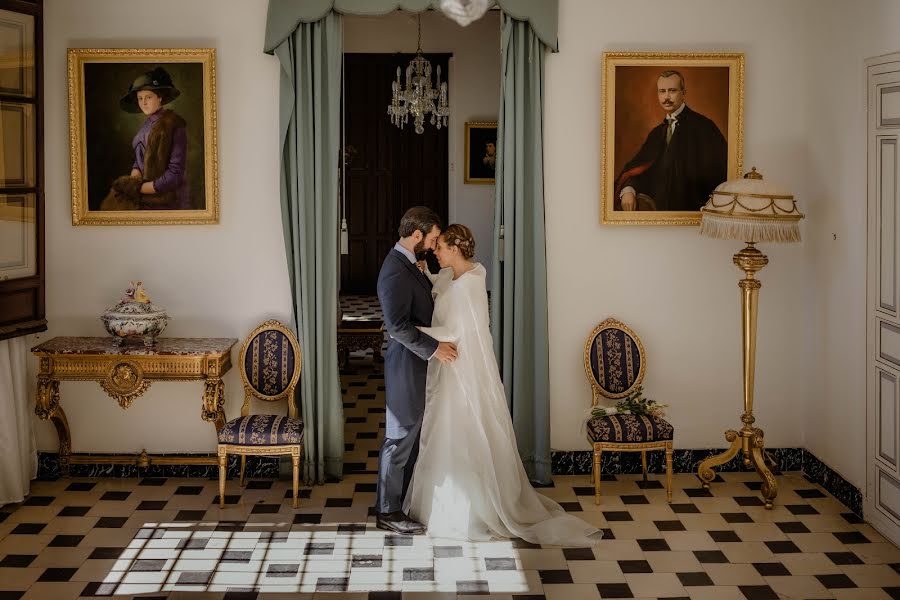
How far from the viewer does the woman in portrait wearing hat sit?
22.9 feet

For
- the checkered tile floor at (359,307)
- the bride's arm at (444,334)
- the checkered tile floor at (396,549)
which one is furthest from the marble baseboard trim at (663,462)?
the checkered tile floor at (359,307)

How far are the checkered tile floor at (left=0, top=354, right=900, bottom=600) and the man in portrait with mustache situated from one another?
75.9 inches

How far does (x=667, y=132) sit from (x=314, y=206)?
8.01 ft

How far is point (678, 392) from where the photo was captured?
24.1 feet

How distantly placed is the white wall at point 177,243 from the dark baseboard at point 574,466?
5.7 inches

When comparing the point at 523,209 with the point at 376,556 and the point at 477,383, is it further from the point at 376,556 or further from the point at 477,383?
the point at 376,556

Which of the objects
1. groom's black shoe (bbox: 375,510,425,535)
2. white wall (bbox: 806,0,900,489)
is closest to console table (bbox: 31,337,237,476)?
groom's black shoe (bbox: 375,510,425,535)

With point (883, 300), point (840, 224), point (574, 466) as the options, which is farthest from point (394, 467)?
point (840, 224)

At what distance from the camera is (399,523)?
6.17 metres

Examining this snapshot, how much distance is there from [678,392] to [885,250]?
1.81 metres

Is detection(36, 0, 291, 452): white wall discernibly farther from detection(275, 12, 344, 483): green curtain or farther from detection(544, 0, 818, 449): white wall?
detection(544, 0, 818, 449): white wall

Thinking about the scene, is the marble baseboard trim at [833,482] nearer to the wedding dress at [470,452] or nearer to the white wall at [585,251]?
the white wall at [585,251]

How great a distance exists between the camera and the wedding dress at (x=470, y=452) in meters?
6.04

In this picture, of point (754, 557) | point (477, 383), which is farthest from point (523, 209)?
point (754, 557)
